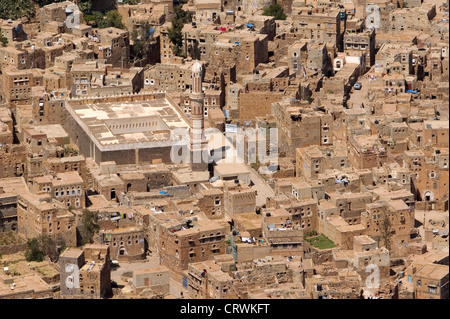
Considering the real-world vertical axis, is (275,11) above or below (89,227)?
above

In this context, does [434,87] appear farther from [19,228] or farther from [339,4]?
[19,228]

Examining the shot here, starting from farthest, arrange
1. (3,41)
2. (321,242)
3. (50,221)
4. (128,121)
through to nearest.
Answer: (3,41) → (128,121) → (321,242) → (50,221)

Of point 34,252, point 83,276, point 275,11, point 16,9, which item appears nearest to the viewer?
point 83,276

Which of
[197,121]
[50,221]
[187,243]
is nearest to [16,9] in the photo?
[197,121]

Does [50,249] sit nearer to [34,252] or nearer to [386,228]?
[34,252]

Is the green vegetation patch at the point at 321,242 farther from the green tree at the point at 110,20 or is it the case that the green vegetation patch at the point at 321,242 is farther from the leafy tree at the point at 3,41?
the green tree at the point at 110,20
